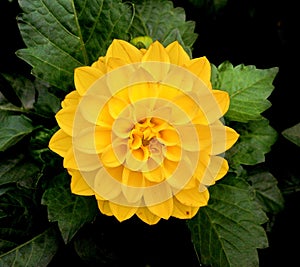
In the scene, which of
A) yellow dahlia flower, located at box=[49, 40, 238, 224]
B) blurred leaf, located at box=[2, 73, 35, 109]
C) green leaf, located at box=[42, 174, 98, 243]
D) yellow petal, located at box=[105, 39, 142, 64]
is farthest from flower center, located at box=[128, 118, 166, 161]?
blurred leaf, located at box=[2, 73, 35, 109]

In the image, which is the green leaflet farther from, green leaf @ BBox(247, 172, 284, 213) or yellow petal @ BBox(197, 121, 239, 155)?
green leaf @ BBox(247, 172, 284, 213)

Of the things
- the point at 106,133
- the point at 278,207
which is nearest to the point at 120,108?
the point at 106,133

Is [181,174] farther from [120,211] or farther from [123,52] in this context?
[123,52]

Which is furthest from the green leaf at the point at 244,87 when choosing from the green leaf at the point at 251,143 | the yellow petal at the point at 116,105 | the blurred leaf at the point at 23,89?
the blurred leaf at the point at 23,89

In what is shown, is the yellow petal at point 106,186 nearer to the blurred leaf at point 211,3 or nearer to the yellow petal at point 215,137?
the yellow petal at point 215,137

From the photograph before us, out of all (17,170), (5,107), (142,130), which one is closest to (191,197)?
(142,130)

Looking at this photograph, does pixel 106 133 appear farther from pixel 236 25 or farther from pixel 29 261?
pixel 236 25
